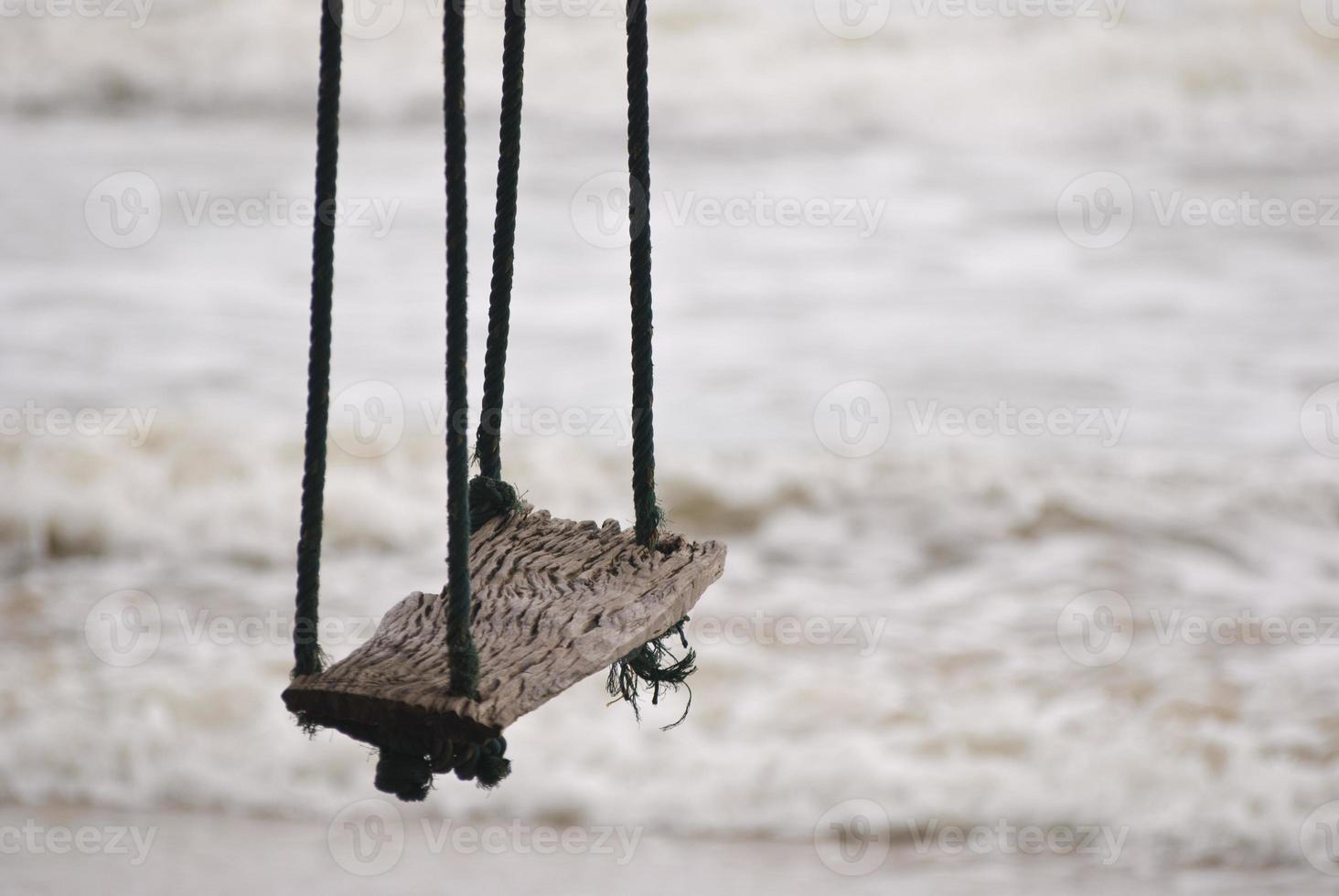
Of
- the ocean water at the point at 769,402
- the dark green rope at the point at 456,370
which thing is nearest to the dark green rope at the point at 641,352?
the dark green rope at the point at 456,370

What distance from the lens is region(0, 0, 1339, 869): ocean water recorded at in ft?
8.41

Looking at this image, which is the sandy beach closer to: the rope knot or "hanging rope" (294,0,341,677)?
the rope knot

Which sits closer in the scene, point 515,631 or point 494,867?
point 515,631

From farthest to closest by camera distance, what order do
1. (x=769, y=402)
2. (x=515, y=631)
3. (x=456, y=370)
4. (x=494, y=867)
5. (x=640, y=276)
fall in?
(x=769, y=402) < (x=494, y=867) < (x=640, y=276) < (x=515, y=631) < (x=456, y=370)

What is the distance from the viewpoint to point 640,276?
1226mm

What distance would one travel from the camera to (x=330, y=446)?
3971mm

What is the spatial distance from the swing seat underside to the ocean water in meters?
1.24

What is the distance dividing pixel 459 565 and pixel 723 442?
308 cm

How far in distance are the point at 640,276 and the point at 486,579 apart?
0.99 feet

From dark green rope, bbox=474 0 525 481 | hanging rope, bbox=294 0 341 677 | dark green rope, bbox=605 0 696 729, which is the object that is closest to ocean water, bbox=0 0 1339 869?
dark green rope, bbox=605 0 696 729

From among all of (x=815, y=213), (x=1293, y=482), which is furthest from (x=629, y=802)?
(x=815, y=213)

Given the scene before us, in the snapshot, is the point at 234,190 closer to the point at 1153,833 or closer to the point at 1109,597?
the point at 1109,597

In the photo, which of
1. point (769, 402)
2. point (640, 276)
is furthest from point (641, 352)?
point (769, 402)

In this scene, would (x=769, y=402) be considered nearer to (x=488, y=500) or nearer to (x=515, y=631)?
(x=488, y=500)
